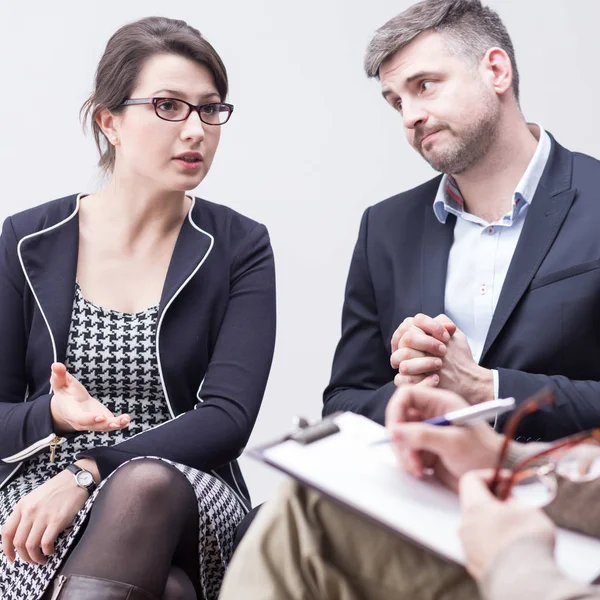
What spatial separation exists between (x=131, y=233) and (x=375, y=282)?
0.55 metres

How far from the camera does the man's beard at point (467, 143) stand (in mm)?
1983

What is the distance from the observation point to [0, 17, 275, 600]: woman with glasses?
178 centimetres

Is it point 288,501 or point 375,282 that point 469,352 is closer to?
point 375,282

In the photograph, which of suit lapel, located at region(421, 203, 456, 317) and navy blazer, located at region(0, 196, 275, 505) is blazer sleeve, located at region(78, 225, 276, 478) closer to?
navy blazer, located at region(0, 196, 275, 505)

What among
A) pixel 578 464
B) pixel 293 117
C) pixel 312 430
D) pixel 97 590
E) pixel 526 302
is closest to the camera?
pixel 578 464

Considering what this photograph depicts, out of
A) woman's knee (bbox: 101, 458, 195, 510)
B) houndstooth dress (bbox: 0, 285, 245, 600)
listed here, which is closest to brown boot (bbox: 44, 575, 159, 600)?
woman's knee (bbox: 101, 458, 195, 510)

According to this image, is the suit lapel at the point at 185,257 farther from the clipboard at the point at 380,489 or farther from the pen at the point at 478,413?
the pen at the point at 478,413

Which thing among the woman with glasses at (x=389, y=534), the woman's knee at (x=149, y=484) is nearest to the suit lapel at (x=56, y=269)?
the woman's knee at (x=149, y=484)

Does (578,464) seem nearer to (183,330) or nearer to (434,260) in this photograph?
(434,260)

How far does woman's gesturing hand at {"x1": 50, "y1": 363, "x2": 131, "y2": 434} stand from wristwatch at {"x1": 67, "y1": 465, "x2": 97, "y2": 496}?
3.0 inches

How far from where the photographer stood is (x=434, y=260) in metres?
2.03

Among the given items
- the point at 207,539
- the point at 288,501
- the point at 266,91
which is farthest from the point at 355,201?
the point at 288,501

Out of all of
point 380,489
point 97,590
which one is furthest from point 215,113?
point 380,489

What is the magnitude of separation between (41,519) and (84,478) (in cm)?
11
